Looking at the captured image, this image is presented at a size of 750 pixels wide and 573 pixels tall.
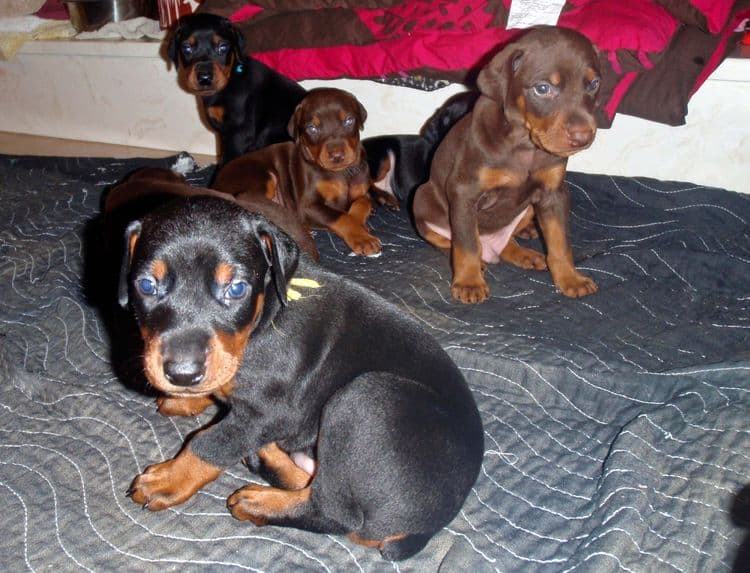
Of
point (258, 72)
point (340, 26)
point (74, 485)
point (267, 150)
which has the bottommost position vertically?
point (74, 485)

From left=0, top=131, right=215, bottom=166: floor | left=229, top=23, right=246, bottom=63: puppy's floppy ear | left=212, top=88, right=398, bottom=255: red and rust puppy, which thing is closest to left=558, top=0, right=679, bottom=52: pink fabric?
left=212, top=88, right=398, bottom=255: red and rust puppy

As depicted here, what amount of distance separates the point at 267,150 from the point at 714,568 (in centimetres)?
410

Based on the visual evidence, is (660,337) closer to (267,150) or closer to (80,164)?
(267,150)

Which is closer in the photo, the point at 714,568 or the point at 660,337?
the point at 714,568

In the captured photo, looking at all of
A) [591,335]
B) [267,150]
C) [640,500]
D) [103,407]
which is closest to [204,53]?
[267,150]

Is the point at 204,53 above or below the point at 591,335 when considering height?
above

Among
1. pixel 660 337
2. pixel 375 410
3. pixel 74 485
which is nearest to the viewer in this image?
pixel 375 410

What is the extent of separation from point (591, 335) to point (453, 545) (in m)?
1.55

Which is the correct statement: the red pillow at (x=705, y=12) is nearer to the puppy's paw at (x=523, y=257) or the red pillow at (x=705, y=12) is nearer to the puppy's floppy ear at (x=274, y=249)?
the puppy's paw at (x=523, y=257)

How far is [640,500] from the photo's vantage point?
94.2 inches

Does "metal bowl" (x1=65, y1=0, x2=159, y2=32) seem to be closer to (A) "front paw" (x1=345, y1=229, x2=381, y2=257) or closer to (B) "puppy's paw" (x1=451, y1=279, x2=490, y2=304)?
(A) "front paw" (x1=345, y1=229, x2=381, y2=257)

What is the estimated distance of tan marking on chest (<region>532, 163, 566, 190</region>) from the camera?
370 cm

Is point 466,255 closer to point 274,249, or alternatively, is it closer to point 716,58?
point 274,249

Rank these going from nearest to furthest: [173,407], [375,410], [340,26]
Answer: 1. [375,410]
2. [173,407]
3. [340,26]
